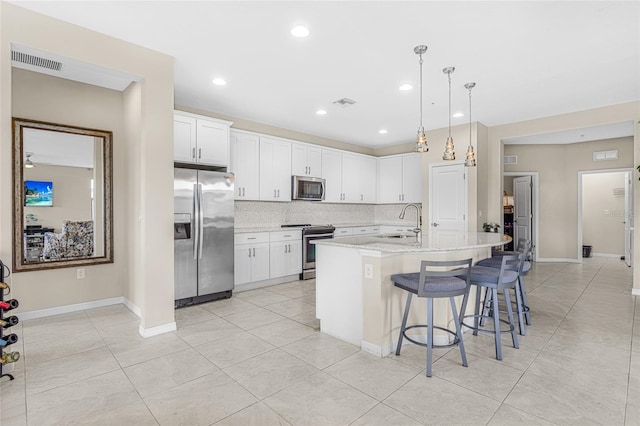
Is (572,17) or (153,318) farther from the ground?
(572,17)

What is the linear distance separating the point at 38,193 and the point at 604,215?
36.8ft

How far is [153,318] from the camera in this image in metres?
3.16

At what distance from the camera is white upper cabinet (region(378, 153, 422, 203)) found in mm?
6707

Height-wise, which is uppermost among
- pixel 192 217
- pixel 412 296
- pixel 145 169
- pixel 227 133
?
pixel 227 133

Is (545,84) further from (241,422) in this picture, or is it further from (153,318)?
(153,318)

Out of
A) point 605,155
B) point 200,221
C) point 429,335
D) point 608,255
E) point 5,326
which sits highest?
point 605,155

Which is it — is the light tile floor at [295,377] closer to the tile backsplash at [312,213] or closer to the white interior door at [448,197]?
the tile backsplash at [312,213]

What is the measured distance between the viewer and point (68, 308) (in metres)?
3.81

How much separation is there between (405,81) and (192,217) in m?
3.07

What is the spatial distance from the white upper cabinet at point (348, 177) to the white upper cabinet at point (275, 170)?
93cm

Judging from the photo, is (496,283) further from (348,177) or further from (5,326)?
(348,177)

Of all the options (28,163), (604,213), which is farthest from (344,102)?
(604,213)

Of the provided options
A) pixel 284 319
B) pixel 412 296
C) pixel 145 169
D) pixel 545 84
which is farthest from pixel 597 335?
pixel 145 169

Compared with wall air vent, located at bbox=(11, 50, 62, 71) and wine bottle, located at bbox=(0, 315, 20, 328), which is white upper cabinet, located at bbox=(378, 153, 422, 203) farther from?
wine bottle, located at bbox=(0, 315, 20, 328)
